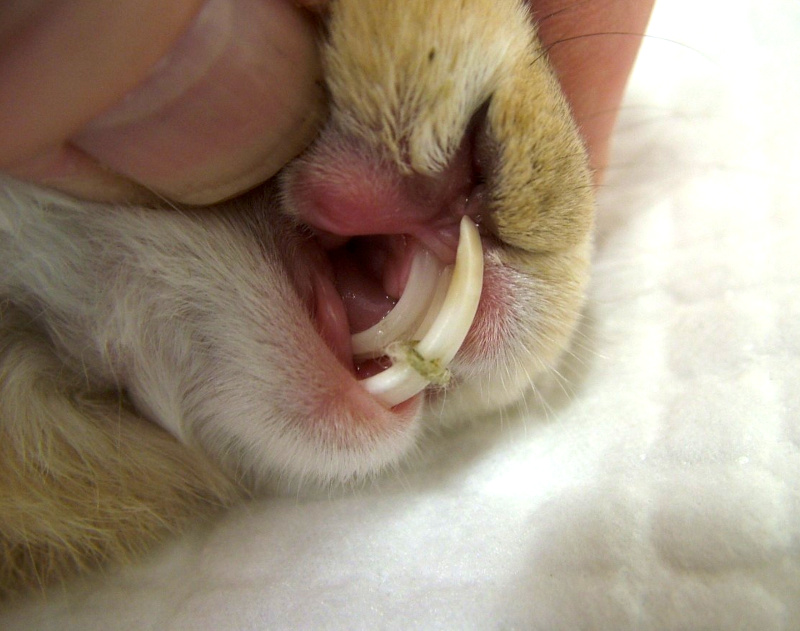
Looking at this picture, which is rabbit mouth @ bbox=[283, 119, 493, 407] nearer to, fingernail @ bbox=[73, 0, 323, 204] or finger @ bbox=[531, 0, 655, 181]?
fingernail @ bbox=[73, 0, 323, 204]

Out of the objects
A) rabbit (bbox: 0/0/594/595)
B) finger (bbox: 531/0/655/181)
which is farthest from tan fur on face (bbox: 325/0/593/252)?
finger (bbox: 531/0/655/181)

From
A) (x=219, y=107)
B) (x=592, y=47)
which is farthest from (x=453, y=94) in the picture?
(x=592, y=47)

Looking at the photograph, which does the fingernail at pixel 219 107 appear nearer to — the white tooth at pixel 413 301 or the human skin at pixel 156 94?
the human skin at pixel 156 94

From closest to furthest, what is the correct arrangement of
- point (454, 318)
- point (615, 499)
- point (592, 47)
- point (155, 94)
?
point (155, 94) < point (454, 318) < point (615, 499) < point (592, 47)

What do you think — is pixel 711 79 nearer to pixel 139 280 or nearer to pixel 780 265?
pixel 780 265

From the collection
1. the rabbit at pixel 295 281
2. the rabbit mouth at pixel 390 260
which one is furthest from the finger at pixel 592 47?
the rabbit mouth at pixel 390 260

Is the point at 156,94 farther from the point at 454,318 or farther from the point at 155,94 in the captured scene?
the point at 454,318

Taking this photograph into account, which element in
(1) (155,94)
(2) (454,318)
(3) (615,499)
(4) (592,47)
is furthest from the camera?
(4) (592,47)
